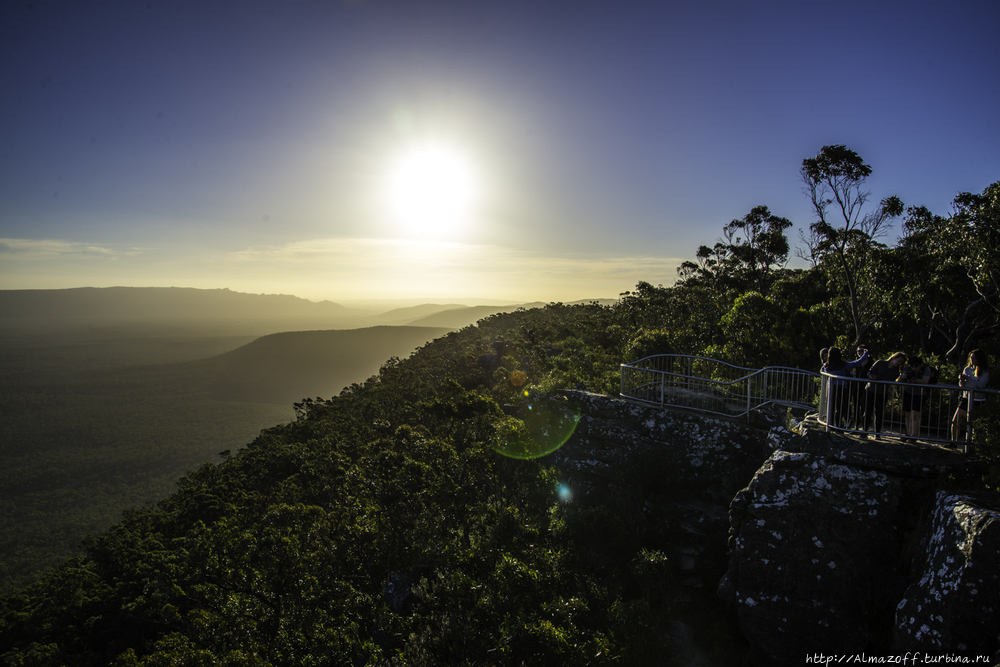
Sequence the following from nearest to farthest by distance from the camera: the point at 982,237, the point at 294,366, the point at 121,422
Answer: the point at 982,237, the point at 121,422, the point at 294,366

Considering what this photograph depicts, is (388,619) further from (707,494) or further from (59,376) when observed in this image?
(59,376)

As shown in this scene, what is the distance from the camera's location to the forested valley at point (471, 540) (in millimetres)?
9359

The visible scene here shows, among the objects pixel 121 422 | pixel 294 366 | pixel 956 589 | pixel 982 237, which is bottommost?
pixel 121 422

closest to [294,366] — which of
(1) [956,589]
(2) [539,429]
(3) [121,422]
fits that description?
(3) [121,422]

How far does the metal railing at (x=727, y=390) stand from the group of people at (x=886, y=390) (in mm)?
2244

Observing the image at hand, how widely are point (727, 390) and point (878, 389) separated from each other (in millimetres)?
4496

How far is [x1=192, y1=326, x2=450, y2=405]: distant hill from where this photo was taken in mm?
160875

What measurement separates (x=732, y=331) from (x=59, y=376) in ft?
820

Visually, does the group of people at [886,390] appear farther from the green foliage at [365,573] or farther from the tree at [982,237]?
the green foliage at [365,573]

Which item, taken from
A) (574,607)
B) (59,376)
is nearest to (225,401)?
(59,376)

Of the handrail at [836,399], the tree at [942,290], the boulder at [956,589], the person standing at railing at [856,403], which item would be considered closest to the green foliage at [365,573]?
the handrail at [836,399]

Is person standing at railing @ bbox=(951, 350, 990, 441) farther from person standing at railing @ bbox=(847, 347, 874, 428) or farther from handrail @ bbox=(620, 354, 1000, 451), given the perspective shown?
person standing at railing @ bbox=(847, 347, 874, 428)

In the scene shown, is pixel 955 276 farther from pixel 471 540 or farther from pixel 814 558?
pixel 471 540

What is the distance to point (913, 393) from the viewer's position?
738cm
